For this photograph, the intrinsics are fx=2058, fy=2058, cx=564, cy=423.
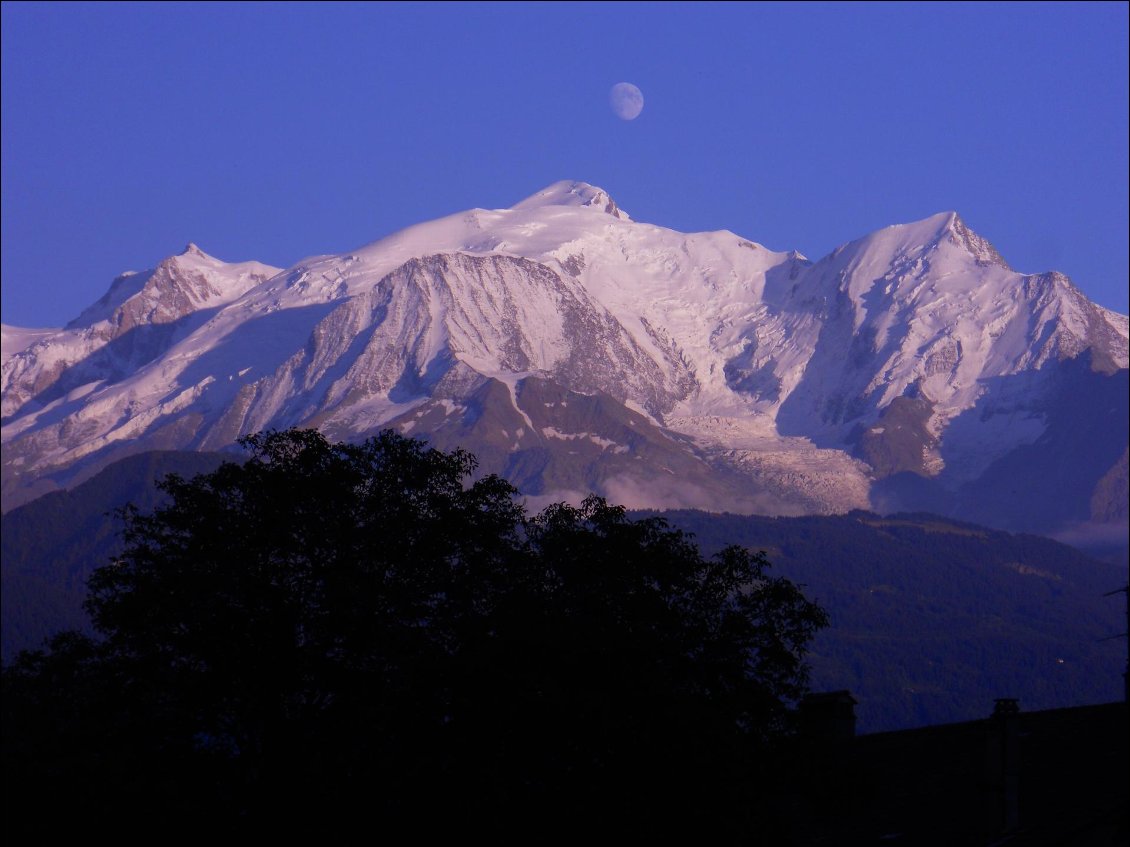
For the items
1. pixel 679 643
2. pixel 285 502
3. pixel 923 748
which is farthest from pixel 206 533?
pixel 923 748

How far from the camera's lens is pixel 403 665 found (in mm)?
36750

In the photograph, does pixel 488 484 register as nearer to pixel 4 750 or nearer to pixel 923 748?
pixel 923 748

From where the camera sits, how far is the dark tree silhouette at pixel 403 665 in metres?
35.5

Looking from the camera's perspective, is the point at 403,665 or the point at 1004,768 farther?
the point at 403,665

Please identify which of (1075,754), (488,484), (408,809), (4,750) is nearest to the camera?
(408,809)

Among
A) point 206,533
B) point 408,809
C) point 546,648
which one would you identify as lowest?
point 408,809

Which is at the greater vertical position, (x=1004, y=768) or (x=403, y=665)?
(x=403, y=665)

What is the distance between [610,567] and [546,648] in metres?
3.69

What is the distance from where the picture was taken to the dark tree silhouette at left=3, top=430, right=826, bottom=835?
3547cm

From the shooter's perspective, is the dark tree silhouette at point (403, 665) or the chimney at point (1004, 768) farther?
the dark tree silhouette at point (403, 665)

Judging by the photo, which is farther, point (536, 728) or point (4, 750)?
point (4, 750)

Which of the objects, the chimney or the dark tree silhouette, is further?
the dark tree silhouette

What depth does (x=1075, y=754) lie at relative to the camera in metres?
38.1

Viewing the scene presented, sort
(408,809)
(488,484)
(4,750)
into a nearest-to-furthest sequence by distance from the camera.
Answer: (408,809) < (488,484) < (4,750)
